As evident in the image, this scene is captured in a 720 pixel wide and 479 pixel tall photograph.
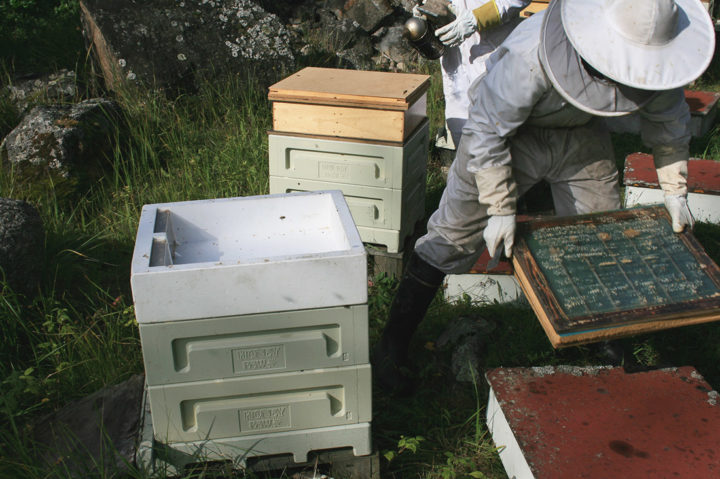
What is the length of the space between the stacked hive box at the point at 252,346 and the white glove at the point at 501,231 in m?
0.49

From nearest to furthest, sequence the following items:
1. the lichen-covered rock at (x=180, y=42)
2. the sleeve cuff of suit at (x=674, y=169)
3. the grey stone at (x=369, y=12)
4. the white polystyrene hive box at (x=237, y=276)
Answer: the white polystyrene hive box at (x=237, y=276)
the sleeve cuff of suit at (x=674, y=169)
the lichen-covered rock at (x=180, y=42)
the grey stone at (x=369, y=12)

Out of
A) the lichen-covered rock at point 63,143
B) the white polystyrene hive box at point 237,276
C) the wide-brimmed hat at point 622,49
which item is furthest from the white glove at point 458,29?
the lichen-covered rock at point 63,143

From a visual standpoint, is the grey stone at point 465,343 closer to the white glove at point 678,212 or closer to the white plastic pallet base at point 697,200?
the white glove at point 678,212

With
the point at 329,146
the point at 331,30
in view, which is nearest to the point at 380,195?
the point at 329,146

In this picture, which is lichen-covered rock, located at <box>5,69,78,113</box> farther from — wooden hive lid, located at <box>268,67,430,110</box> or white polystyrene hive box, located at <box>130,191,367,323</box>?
white polystyrene hive box, located at <box>130,191,367,323</box>

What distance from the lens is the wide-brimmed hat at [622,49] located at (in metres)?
1.74

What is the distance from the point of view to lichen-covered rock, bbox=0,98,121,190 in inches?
142

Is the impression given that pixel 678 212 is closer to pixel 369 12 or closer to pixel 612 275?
pixel 612 275

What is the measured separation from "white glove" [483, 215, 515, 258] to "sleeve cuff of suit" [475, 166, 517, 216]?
0.02 m

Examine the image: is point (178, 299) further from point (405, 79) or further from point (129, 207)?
point (129, 207)

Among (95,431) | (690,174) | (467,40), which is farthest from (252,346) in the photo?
(690,174)

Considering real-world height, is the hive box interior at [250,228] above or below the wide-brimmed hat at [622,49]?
below

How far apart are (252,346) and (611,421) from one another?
1.15 m

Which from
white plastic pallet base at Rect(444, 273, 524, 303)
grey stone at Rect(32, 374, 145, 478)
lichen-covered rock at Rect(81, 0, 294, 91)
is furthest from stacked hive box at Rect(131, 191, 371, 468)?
lichen-covered rock at Rect(81, 0, 294, 91)
